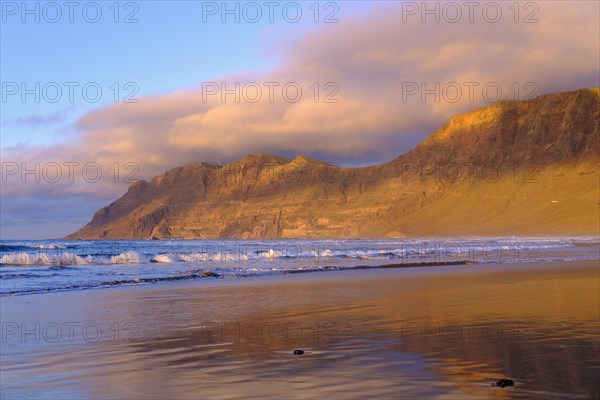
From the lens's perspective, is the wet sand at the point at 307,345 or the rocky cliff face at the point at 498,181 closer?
the wet sand at the point at 307,345

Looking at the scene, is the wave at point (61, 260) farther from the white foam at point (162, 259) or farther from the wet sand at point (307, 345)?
the wet sand at point (307, 345)

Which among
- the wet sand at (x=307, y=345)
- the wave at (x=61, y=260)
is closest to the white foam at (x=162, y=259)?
the wave at (x=61, y=260)

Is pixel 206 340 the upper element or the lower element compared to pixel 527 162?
lower

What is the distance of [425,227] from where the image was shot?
161 metres

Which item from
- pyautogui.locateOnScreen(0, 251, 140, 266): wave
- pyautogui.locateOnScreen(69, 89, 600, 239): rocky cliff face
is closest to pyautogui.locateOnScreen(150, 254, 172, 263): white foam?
pyautogui.locateOnScreen(0, 251, 140, 266): wave

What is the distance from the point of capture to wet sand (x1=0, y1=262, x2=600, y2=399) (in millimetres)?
6980

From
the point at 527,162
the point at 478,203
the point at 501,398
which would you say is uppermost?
the point at 527,162

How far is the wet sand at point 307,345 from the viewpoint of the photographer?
6980 mm

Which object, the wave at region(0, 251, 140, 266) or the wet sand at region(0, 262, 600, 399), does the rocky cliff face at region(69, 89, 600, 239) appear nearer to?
the wave at region(0, 251, 140, 266)

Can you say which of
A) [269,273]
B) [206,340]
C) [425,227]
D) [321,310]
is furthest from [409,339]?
[425,227]

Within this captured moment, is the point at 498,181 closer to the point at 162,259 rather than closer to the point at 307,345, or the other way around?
the point at 162,259

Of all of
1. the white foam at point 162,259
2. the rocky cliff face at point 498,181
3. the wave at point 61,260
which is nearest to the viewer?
the wave at point 61,260

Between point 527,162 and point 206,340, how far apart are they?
16918 cm

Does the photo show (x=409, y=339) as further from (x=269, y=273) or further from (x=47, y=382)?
(x=269, y=273)
